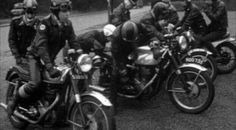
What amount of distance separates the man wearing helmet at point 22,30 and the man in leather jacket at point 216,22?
361 cm

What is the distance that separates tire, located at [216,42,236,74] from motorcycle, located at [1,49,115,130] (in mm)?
4149

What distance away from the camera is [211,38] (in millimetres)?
7781

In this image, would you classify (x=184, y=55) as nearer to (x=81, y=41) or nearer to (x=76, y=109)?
(x=81, y=41)

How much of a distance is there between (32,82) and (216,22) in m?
4.69

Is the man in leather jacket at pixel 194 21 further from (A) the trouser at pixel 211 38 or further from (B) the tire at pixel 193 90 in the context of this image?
(B) the tire at pixel 193 90

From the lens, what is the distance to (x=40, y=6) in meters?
28.7

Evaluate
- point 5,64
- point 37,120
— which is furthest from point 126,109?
point 5,64

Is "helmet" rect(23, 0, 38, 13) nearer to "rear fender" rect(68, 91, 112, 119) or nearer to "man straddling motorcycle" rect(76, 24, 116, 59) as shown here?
"man straddling motorcycle" rect(76, 24, 116, 59)

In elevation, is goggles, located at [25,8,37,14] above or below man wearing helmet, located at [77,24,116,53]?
above

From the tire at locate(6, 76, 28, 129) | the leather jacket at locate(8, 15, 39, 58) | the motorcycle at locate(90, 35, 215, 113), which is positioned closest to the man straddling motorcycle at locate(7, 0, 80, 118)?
the tire at locate(6, 76, 28, 129)

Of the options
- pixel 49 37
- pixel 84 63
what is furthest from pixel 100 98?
pixel 49 37

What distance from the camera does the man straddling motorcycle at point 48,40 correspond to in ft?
15.0

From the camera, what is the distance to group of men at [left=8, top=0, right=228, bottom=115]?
4668 mm

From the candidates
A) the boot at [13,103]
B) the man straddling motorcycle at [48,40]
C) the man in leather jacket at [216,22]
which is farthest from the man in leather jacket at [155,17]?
the boot at [13,103]
